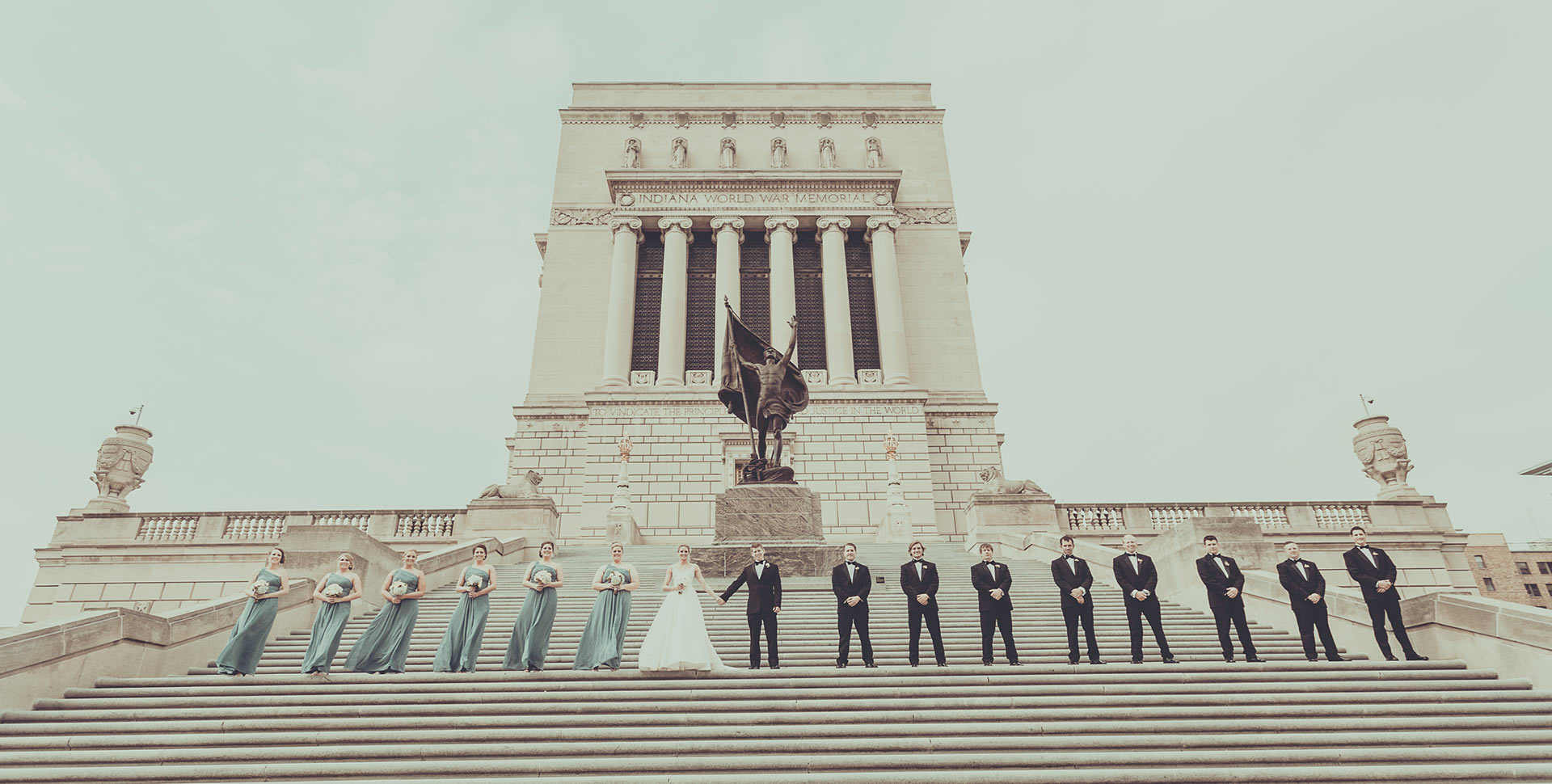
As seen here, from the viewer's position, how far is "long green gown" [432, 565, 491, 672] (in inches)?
359

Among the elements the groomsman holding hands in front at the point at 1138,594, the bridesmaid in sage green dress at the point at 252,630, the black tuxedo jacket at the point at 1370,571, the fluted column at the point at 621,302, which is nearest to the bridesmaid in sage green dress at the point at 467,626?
the bridesmaid in sage green dress at the point at 252,630

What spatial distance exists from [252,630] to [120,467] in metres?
18.8

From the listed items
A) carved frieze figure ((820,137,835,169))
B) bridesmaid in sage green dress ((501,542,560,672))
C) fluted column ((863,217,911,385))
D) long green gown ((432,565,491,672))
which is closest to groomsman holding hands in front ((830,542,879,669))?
bridesmaid in sage green dress ((501,542,560,672))

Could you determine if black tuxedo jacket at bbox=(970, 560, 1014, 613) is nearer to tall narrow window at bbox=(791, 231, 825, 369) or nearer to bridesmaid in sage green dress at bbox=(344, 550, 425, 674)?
bridesmaid in sage green dress at bbox=(344, 550, 425, 674)

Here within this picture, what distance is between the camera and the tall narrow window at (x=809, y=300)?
107 ft

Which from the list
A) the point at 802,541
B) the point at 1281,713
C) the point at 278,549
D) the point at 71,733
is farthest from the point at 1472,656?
the point at 71,733

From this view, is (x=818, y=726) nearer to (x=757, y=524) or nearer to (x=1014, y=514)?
(x=757, y=524)

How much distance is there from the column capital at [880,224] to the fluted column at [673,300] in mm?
7047

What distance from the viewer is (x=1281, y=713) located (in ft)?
24.4

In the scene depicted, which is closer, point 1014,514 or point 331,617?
point 331,617

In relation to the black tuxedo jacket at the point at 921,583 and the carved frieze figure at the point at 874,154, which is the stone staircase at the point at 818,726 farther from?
the carved frieze figure at the point at 874,154

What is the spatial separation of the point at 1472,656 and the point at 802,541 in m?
9.56

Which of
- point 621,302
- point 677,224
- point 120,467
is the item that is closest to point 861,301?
point 677,224

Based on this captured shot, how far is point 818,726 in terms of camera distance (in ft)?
23.6
